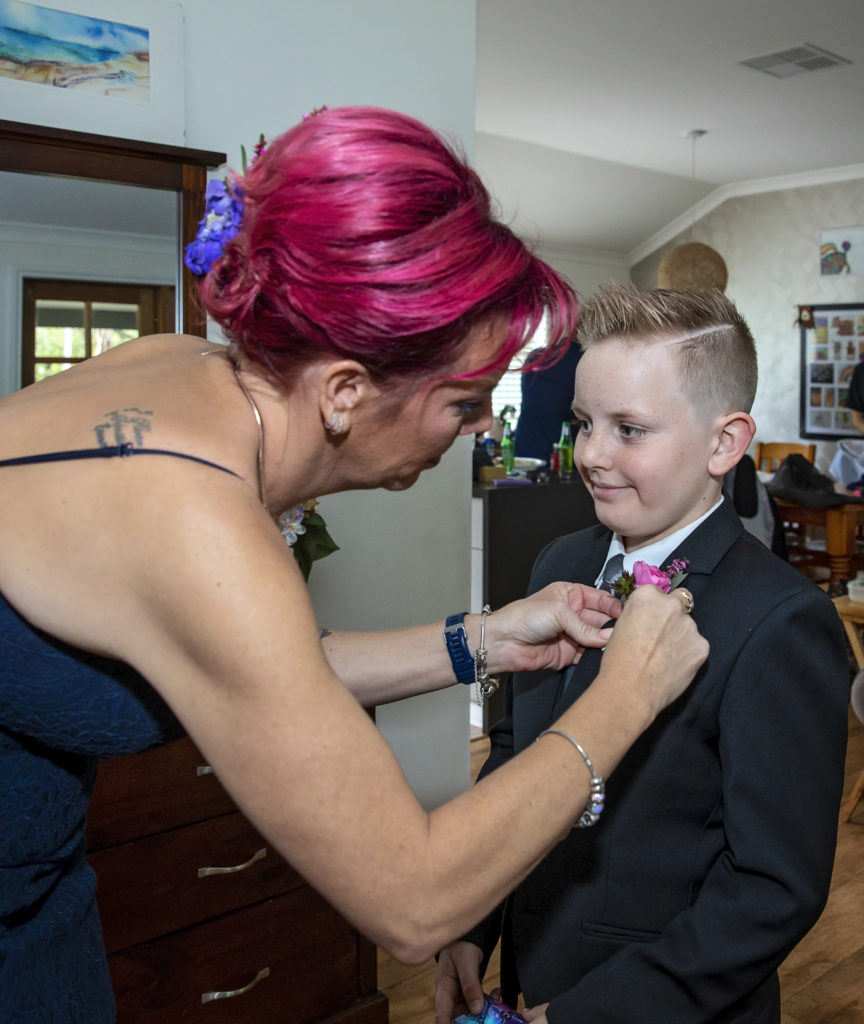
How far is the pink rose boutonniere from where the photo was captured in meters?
1.16

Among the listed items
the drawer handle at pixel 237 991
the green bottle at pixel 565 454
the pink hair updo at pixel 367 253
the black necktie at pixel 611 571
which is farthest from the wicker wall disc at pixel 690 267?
the pink hair updo at pixel 367 253

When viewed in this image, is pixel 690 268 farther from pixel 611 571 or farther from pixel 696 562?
pixel 696 562

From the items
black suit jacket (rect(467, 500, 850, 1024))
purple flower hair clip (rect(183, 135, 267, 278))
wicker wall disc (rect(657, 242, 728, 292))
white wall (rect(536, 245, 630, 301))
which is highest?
white wall (rect(536, 245, 630, 301))

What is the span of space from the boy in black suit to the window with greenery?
4.01 ft

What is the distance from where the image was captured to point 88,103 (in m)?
2.06

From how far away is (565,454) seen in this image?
454 centimetres

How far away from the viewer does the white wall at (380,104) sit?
2.29m

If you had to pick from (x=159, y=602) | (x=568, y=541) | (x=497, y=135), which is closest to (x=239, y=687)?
(x=159, y=602)

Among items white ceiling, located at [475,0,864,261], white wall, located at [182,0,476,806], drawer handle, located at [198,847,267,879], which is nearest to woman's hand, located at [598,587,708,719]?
drawer handle, located at [198,847,267,879]

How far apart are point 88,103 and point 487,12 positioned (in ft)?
10.4

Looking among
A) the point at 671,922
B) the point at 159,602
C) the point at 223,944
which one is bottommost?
the point at 223,944

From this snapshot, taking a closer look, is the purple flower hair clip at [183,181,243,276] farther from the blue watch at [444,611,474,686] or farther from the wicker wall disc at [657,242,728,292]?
the wicker wall disc at [657,242,728,292]

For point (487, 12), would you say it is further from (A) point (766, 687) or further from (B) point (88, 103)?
(A) point (766, 687)

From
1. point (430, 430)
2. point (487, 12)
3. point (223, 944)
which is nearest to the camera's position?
point (430, 430)
